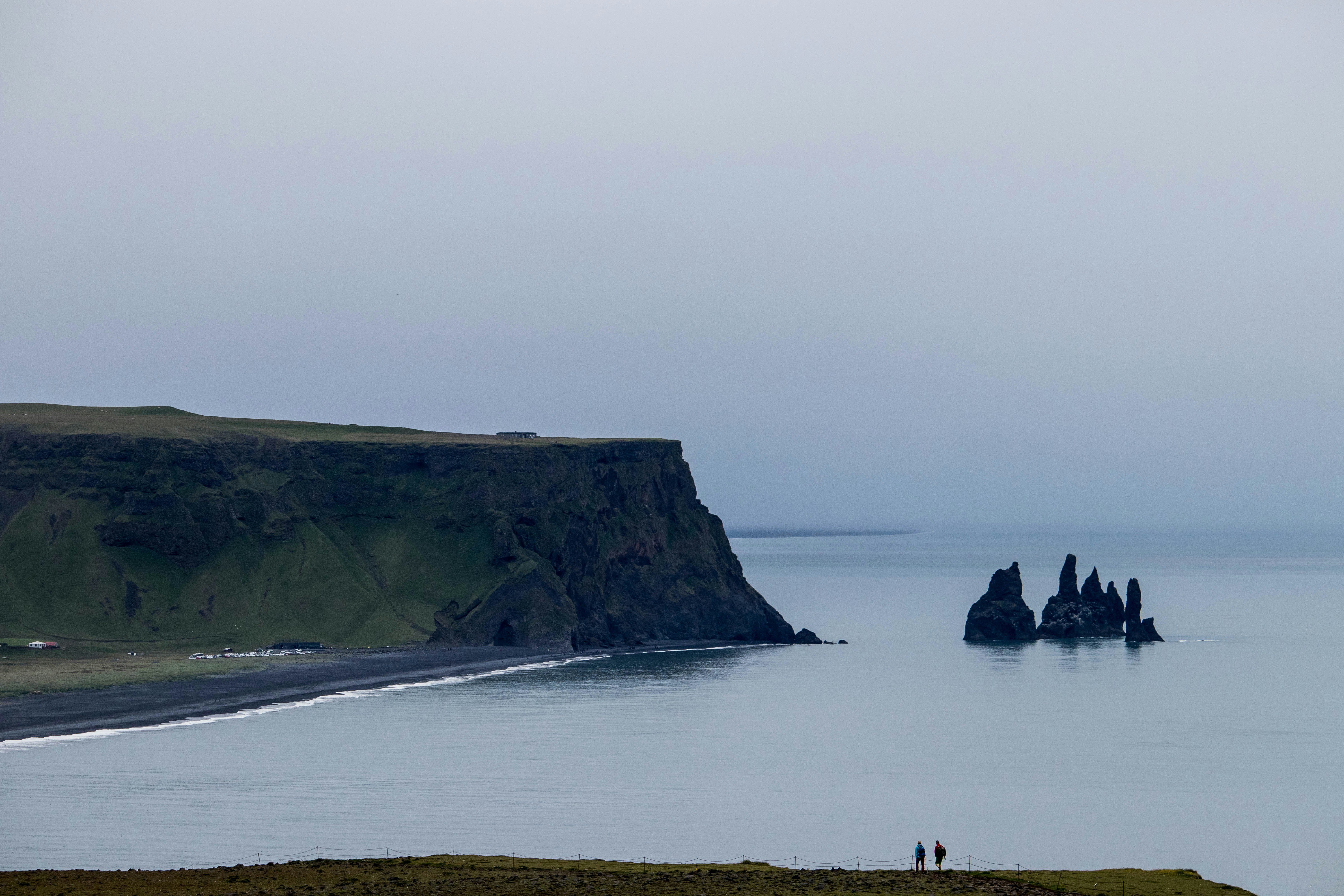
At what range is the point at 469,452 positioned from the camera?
7367 inches

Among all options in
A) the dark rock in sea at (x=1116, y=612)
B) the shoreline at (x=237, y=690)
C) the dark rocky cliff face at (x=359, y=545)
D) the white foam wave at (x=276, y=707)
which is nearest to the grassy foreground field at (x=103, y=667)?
the shoreline at (x=237, y=690)

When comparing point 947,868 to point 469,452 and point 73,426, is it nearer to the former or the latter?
point 469,452

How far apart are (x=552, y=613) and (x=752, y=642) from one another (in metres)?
31.1

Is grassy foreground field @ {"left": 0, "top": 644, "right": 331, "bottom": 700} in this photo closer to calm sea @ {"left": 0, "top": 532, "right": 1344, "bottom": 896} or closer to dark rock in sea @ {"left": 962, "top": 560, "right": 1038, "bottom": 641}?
calm sea @ {"left": 0, "top": 532, "right": 1344, "bottom": 896}

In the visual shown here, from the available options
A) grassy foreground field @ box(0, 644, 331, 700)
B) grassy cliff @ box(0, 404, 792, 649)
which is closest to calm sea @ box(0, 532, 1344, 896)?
grassy foreground field @ box(0, 644, 331, 700)

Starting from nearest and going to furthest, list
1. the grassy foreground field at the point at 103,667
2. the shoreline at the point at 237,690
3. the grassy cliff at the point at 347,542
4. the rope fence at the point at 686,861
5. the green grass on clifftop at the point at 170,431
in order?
the rope fence at the point at 686,861, the shoreline at the point at 237,690, the grassy foreground field at the point at 103,667, the grassy cliff at the point at 347,542, the green grass on clifftop at the point at 170,431

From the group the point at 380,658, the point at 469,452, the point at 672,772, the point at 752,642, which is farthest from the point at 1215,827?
the point at 469,452

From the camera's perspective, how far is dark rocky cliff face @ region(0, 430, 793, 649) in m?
165

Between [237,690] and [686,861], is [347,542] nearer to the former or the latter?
[237,690]

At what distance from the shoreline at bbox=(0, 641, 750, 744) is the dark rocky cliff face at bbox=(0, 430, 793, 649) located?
933cm

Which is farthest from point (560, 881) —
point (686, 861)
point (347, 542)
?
point (347, 542)

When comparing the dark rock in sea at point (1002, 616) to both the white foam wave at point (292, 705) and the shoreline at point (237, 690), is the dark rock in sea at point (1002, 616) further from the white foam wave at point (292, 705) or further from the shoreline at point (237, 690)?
the shoreline at point (237, 690)

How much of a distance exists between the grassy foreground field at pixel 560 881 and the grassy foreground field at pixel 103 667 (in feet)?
216

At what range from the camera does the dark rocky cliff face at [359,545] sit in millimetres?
164875
